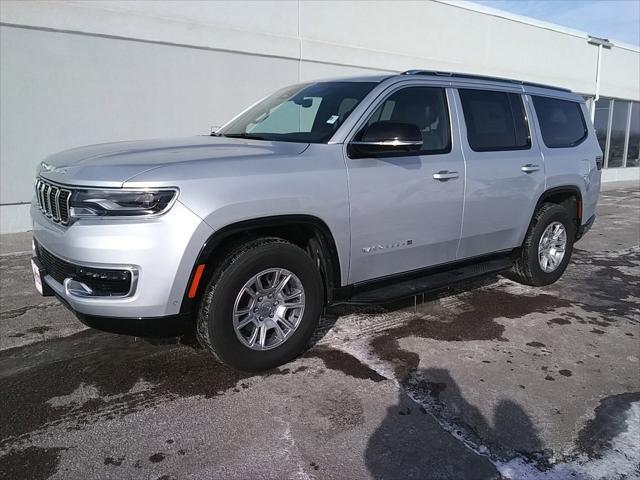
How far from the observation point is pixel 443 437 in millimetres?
2785

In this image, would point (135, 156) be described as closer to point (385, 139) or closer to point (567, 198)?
point (385, 139)

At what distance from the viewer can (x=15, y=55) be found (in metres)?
7.56

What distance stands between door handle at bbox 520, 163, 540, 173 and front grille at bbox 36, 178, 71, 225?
3.80 meters

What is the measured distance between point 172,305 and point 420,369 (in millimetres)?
Answer: 1734

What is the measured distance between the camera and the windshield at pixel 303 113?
3.76 meters

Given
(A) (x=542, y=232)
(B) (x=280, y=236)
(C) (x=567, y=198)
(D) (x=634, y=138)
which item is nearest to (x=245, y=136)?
(B) (x=280, y=236)

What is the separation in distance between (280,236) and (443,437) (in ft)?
5.32

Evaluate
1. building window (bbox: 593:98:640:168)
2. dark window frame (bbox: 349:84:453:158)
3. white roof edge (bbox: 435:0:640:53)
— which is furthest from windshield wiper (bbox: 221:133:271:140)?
building window (bbox: 593:98:640:168)

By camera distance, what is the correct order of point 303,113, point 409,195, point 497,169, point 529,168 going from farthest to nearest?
point 529,168 → point 497,169 → point 303,113 → point 409,195

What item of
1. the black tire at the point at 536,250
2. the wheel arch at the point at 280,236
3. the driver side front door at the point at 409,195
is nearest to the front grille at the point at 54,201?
the wheel arch at the point at 280,236

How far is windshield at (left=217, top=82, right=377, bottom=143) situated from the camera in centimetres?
376

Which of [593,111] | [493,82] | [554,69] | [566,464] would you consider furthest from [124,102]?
[593,111]

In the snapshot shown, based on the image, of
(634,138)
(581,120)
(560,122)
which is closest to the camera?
(560,122)

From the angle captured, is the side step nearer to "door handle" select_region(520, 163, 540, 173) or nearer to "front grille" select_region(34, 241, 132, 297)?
"door handle" select_region(520, 163, 540, 173)
